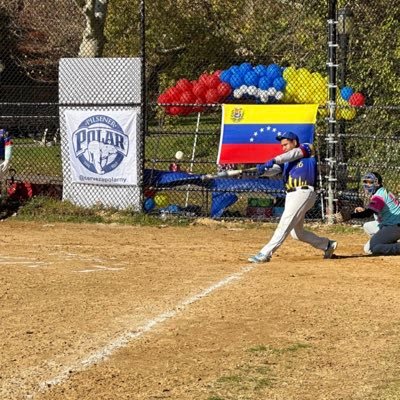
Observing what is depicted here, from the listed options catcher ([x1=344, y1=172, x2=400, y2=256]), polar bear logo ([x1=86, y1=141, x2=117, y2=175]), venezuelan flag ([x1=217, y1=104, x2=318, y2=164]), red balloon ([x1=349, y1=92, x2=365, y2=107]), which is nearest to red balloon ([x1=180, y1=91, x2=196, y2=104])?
venezuelan flag ([x1=217, y1=104, x2=318, y2=164])

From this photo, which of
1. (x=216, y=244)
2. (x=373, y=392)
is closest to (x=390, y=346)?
(x=373, y=392)

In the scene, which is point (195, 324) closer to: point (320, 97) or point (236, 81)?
point (320, 97)

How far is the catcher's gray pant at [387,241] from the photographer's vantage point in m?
11.9

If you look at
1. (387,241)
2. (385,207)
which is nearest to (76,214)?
(387,241)

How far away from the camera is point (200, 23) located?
2506cm

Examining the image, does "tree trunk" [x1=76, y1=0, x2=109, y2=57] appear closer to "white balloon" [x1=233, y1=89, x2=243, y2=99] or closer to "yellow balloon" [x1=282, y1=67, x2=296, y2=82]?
"white balloon" [x1=233, y1=89, x2=243, y2=99]

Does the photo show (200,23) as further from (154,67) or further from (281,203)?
(281,203)

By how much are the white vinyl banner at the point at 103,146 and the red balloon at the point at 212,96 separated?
1.65 metres

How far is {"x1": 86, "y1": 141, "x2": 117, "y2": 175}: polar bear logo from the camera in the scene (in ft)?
50.9

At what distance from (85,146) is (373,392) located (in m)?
10.2

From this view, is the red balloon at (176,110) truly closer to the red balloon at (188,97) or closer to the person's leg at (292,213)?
the red balloon at (188,97)

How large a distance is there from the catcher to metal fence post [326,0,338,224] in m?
2.43

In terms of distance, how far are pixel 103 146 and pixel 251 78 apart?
2.76 m

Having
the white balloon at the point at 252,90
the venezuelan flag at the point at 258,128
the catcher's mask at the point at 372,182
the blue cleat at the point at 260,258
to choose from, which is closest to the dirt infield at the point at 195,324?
the blue cleat at the point at 260,258
